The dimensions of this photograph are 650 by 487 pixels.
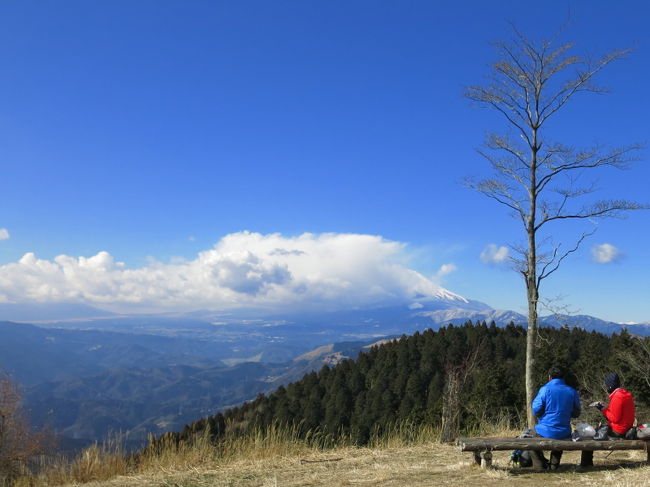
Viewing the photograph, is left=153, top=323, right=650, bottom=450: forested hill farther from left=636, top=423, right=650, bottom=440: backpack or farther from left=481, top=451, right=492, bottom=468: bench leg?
left=636, top=423, right=650, bottom=440: backpack

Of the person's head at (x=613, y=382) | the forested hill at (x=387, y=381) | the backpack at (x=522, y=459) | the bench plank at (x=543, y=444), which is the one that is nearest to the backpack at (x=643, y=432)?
the bench plank at (x=543, y=444)

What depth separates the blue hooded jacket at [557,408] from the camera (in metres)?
7.63

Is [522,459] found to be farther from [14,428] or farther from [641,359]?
[641,359]

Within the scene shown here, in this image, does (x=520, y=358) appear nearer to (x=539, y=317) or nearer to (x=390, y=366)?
(x=390, y=366)

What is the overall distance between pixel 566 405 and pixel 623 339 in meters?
61.7

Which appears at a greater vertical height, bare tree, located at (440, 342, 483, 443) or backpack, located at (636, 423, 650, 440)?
backpack, located at (636, 423, 650, 440)

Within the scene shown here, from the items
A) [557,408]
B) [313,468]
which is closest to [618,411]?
[557,408]

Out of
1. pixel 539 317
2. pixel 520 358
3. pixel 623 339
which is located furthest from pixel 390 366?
pixel 539 317

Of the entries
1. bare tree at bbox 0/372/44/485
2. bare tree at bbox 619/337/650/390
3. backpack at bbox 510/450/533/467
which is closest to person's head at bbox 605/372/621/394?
backpack at bbox 510/450/533/467

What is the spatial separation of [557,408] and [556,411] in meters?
0.05

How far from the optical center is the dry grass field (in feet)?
23.2

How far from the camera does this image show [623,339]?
5900 centimetres

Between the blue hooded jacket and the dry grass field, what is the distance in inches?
23.8

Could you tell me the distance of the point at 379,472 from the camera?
8055 millimetres
